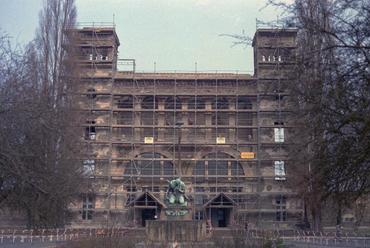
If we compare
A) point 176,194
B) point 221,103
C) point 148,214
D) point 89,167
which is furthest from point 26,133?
point 221,103

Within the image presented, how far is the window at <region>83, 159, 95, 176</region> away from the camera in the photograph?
41.1 meters

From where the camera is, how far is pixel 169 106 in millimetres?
47281

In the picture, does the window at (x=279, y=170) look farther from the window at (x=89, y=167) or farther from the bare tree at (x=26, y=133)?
the bare tree at (x=26, y=133)

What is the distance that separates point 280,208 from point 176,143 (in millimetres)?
10424

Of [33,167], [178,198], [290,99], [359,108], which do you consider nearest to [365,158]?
[359,108]

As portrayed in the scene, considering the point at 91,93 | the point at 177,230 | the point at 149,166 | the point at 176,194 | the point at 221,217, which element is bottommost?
the point at 177,230

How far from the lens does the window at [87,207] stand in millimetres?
44094

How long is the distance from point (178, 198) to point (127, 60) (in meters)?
22.1

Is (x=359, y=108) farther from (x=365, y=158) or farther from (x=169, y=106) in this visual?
(x=169, y=106)

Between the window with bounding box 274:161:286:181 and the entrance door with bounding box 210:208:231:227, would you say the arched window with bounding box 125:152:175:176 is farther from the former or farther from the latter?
the window with bounding box 274:161:286:181

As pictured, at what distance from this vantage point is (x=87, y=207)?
44219 millimetres

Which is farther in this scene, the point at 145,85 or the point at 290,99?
the point at 145,85

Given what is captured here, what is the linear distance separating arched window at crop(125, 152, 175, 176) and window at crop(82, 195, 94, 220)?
3.92 meters

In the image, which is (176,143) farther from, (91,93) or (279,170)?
(279,170)
